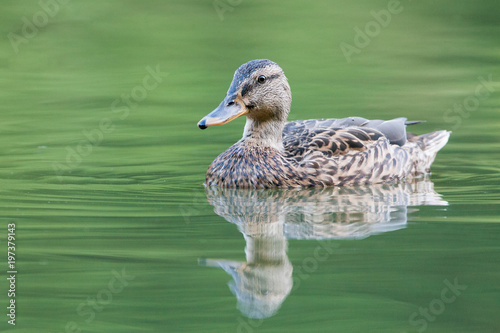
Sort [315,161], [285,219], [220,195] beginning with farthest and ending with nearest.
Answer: [315,161] → [220,195] → [285,219]

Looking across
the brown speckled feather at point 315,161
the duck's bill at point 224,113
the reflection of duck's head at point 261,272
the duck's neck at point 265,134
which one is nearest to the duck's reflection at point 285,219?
the reflection of duck's head at point 261,272

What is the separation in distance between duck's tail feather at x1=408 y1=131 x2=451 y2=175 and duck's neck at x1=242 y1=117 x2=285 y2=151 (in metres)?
1.73

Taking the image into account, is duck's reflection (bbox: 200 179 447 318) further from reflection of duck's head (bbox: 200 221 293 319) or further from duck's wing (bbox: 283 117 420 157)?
duck's wing (bbox: 283 117 420 157)

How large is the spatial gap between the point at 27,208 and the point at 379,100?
7.09m

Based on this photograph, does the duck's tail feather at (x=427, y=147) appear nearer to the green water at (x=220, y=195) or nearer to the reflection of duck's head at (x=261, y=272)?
the green water at (x=220, y=195)

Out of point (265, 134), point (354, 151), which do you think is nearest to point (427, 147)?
point (354, 151)

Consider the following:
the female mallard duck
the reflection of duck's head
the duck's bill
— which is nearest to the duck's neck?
the female mallard duck

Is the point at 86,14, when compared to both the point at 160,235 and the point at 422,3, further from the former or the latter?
the point at 160,235

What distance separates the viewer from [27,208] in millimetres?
9188

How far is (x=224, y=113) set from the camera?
9898 mm

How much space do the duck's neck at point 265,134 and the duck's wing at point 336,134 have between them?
0.13 meters

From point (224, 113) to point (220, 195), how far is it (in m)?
0.83

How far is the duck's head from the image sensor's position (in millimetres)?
10117

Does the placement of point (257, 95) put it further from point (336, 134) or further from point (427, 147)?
point (427, 147)
